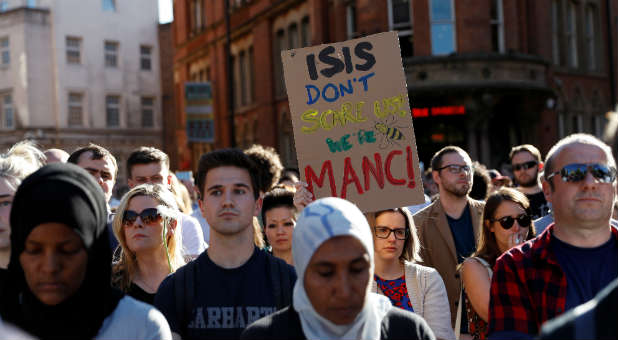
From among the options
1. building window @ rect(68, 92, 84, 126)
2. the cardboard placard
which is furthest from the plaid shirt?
building window @ rect(68, 92, 84, 126)

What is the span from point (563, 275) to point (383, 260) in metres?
1.89

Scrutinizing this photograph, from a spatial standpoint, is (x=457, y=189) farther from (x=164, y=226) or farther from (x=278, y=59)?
(x=278, y=59)

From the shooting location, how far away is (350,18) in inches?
888

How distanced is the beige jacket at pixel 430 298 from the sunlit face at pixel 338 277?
1.97 m

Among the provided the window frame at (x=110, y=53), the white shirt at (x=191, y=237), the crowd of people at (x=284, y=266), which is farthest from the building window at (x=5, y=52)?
the crowd of people at (x=284, y=266)

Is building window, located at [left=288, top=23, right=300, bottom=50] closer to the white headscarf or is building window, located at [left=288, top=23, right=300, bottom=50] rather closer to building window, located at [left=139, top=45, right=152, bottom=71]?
building window, located at [left=139, top=45, right=152, bottom=71]

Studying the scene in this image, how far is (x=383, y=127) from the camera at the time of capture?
4688mm

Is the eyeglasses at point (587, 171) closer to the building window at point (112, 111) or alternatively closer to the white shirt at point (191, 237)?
the white shirt at point (191, 237)

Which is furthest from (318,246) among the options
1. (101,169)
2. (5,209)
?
(101,169)

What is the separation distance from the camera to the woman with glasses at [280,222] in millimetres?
5285

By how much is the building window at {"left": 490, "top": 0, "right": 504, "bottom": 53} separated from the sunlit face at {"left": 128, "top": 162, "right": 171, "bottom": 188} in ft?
55.1

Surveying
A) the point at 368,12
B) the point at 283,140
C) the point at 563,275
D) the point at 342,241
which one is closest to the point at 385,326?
the point at 342,241

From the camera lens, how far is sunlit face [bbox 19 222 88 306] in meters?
2.45

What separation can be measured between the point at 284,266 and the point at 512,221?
69.3 inches
